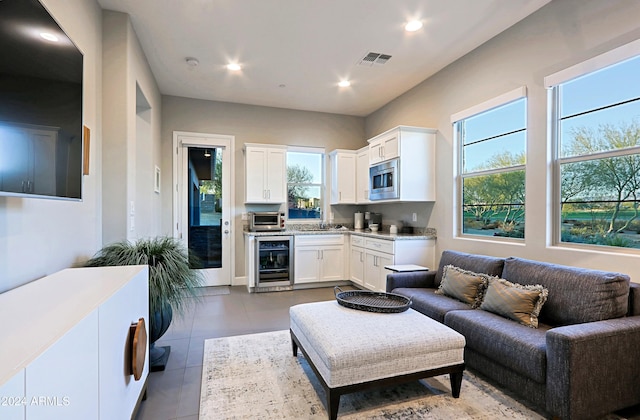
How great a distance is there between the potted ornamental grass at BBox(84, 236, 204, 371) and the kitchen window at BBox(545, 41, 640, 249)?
316 centimetres

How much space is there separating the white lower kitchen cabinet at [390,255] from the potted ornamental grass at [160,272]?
2.47 meters

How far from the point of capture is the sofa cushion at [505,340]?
188 cm

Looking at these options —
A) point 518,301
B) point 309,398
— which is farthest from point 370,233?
point 309,398

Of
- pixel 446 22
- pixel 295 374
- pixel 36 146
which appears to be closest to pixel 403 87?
pixel 446 22

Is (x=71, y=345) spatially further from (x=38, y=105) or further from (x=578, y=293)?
(x=578, y=293)

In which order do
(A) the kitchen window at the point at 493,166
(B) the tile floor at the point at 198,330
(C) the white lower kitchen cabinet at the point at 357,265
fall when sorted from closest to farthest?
(B) the tile floor at the point at 198,330 → (A) the kitchen window at the point at 493,166 → (C) the white lower kitchen cabinet at the point at 357,265

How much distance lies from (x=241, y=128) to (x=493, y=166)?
389 cm

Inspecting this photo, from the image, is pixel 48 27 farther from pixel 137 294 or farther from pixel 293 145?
pixel 293 145

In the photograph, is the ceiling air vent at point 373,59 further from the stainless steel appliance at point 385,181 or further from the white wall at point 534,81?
the stainless steel appliance at point 385,181

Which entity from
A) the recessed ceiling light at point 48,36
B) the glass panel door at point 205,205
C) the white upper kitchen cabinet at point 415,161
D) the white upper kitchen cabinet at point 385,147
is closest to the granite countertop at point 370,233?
the white upper kitchen cabinet at point 415,161

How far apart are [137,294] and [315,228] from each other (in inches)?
160

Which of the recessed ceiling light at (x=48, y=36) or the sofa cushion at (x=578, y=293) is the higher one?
the recessed ceiling light at (x=48, y=36)

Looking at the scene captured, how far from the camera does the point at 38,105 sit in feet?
4.64

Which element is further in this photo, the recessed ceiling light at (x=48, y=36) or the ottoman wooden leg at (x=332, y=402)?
the ottoman wooden leg at (x=332, y=402)
